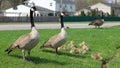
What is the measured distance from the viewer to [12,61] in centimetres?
1320

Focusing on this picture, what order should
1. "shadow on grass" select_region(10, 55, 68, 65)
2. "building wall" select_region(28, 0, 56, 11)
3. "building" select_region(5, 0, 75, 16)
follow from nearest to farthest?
1. "shadow on grass" select_region(10, 55, 68, 65)
2. "building" select_region(5, 0, 75, 16)
3. "building wall" select_region(28, 0, 56, 11)

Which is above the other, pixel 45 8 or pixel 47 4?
pixel 47 4

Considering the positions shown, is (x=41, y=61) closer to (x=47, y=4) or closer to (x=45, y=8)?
(x=45, y=8)

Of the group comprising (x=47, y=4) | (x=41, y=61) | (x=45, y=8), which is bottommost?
(x=41, y=61)

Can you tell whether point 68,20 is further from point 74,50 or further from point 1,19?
point 74,50

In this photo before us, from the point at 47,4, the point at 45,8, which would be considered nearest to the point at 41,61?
the point at 45,8

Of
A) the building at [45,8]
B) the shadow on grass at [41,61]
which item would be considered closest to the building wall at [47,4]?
the building at [45,8]

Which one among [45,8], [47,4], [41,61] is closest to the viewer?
[41,61]

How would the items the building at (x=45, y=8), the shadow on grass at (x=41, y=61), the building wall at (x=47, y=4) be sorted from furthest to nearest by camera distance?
the building wall at (x=47, y=4), the building at (x=45, y=8), the shadow on grass at (x=41, y=61)

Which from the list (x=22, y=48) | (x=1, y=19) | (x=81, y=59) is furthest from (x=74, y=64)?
(x=1, y=19)

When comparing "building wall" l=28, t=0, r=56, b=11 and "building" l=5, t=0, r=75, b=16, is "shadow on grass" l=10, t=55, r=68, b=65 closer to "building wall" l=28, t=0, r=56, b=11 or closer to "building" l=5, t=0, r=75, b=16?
"building" l=5, t=0, r=75, b=16

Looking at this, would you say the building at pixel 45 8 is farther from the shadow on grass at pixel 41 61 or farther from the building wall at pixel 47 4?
the shadow on grass at pixel 41 61

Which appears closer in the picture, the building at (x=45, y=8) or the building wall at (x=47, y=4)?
the building at (x=45, y=8)

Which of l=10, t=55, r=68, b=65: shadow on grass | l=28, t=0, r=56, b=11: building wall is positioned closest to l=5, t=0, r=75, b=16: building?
l=28, t=0, r=56, b=11: building wall
